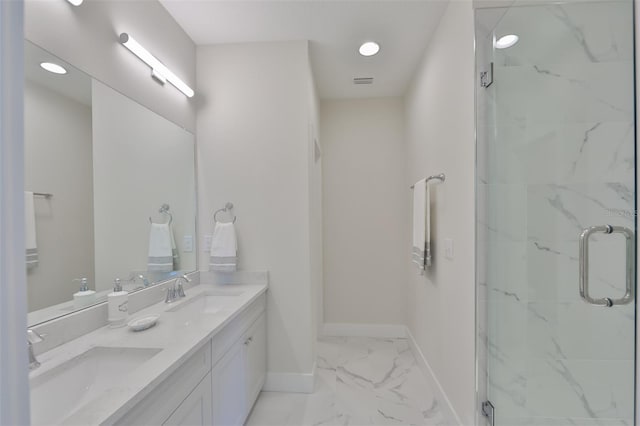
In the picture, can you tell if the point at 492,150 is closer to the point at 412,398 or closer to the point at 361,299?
the point at 412,398

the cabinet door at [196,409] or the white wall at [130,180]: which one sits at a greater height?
the white wall at [130,180]

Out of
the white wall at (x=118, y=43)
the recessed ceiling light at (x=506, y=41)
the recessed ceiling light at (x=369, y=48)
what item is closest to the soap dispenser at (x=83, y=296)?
the white wall at (x=118, y=43)

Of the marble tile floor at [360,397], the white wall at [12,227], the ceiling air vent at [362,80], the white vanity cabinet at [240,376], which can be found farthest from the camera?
the ceiling air vent at [362,80]

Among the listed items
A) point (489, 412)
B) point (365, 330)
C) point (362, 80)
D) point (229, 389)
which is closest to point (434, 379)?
point (489, 412)

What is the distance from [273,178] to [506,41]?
5.33ft

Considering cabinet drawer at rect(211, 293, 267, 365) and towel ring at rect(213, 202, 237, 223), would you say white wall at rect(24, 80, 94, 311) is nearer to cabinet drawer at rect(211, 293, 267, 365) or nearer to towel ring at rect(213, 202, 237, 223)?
cabinet drawer at rect(211, 293, 267, 365)

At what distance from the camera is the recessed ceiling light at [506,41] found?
145cm

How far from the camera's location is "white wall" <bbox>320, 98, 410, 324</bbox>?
3471mm

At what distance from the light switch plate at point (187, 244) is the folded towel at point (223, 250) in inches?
6.5

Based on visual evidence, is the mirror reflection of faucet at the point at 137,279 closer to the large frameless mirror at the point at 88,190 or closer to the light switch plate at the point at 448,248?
the large frameless mirror at the point at 88,190

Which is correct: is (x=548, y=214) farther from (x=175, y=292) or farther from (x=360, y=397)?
(x=175, y=292)

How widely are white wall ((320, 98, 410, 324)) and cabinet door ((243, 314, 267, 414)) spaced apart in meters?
1.36

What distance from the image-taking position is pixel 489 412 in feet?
5.06

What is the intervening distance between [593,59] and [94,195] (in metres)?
2.23
